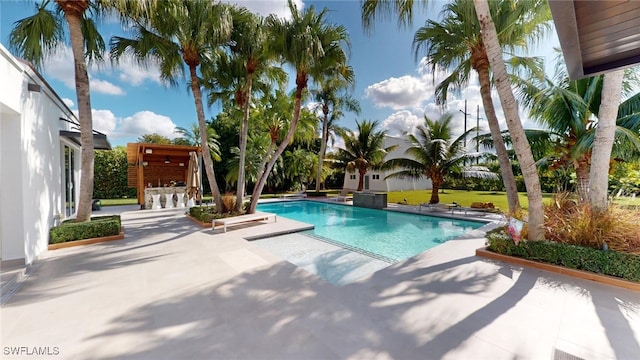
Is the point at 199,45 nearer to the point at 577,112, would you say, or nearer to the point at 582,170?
the point at 577,112

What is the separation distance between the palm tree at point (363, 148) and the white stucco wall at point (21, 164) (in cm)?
1820

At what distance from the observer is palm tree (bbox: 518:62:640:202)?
6.99 meters

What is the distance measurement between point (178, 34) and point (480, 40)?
30.6 feet

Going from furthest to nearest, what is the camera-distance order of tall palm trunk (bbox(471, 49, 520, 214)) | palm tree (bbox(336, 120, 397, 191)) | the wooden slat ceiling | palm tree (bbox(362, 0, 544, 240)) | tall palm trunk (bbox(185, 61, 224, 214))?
palm tree (bbox(336, 120, 397, 191)) < tall palm trunk (bbox(185, 61, 224, 214)) < tall palm trunk (bbox(471, 49, 520, 214)) < palm tree (bbox(362, 0, 544, 240)) < the wooden slat ceiling

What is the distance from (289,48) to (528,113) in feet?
27.8

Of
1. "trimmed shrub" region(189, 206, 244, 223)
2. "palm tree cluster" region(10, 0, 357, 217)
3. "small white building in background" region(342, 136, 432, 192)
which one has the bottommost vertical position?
"trimmed shrub" region(189, 206, 244, 223)

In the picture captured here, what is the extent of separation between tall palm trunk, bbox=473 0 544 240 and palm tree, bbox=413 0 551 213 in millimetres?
1146

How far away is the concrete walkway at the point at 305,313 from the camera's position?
271 cm

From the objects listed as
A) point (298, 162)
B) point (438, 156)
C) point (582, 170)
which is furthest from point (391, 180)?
point (582, 170)

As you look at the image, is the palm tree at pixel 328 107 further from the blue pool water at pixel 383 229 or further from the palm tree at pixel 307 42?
the palm tree at pixel 307 42

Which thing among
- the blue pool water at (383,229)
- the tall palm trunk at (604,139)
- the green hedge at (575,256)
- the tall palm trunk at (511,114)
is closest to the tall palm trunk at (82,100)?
the blue pool water at (383,229)

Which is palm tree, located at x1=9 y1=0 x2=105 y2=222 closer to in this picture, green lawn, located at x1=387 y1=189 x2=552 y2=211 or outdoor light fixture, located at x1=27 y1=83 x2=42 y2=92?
outdoor light fixture, located at x1=27 y1=83 x2=42 y2=92

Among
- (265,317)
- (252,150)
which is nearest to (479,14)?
(265,317)

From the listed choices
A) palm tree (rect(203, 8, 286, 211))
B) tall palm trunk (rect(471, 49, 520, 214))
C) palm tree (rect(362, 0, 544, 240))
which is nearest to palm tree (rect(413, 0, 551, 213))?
tall palm trunk (rect(471, 49, 520, 214))
